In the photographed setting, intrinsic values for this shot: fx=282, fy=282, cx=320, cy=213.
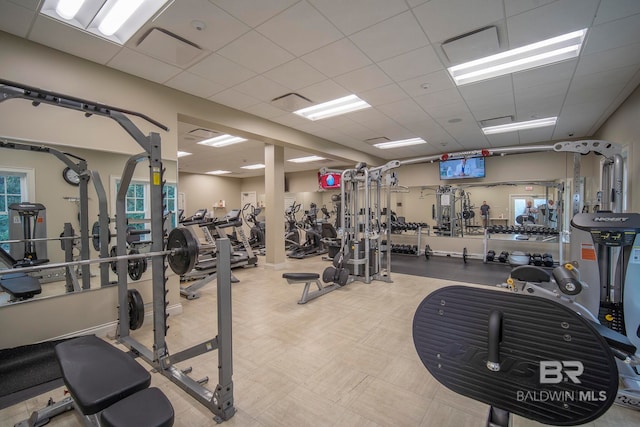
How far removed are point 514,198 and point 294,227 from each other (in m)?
6.24

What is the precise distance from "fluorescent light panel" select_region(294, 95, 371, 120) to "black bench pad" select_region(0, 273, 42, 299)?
3.81m

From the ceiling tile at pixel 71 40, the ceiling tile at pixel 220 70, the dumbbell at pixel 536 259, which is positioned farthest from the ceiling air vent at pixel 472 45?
the dumbbell at pixel 536 259

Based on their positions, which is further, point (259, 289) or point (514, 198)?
point (514, 198)

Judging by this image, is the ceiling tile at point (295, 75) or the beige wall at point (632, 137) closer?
the ceiling tile at point (295, 75)

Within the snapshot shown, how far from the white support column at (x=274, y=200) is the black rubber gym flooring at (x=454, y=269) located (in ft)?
8.08

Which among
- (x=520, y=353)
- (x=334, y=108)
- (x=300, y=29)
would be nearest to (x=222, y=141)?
(x=334, y=108)

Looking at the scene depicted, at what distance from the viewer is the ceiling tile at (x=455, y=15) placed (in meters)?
2.19

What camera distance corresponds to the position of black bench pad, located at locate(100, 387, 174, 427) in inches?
47.5

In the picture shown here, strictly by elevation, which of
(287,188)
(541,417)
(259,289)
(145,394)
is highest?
(287,188)

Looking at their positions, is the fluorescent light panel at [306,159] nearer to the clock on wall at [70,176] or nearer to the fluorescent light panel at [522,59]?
the fluorescent light panel at [522,59]

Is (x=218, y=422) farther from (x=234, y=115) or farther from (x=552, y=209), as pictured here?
(x=552, y=209)

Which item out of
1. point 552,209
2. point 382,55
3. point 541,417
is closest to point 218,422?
point 541,417

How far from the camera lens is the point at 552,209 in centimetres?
684

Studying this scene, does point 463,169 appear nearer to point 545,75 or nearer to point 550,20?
point 545,75
